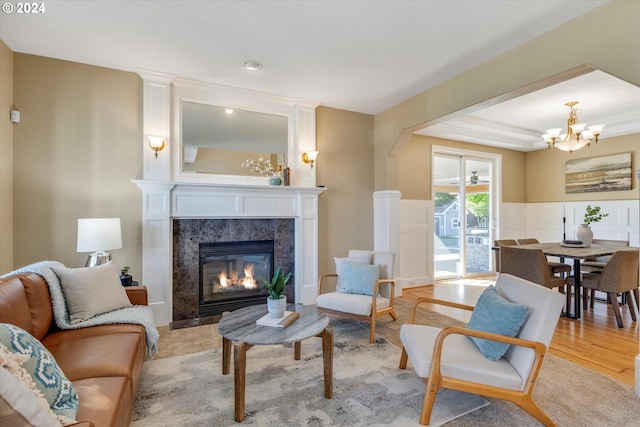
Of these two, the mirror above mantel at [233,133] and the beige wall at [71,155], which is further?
the mirror above mantel at [233,133]

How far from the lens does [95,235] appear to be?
2.70 meters

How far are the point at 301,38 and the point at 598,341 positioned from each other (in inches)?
161

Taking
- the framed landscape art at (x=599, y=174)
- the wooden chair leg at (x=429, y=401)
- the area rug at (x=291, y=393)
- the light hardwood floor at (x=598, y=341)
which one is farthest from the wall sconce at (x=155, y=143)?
the framed landscape art at (x=599, y=174)

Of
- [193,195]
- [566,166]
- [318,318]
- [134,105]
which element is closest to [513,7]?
[318,318]

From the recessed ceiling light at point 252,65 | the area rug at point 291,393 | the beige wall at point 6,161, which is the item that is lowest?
the area rug at point 291,393

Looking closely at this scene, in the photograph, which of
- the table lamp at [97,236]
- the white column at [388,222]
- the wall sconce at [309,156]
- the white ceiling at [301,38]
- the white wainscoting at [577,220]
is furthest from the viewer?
the white wainscoting at [577,220]

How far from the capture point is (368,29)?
2.58 metres

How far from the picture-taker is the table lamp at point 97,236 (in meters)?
2.68

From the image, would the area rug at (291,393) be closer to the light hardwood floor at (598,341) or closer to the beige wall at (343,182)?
the light hardwood floor at (598,341)

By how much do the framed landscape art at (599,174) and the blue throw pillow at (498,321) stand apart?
5.26 meters

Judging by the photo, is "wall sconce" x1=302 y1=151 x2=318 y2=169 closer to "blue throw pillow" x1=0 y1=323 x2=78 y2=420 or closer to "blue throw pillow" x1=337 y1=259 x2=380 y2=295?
"blue throw pillow" x1=337 y1=259 x2=380 y2=295

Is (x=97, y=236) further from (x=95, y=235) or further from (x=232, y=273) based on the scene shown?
(x=232, y=273)

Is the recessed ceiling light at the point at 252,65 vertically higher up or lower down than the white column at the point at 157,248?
higher up

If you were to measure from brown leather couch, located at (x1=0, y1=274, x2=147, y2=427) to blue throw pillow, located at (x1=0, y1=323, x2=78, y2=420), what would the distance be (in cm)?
7
